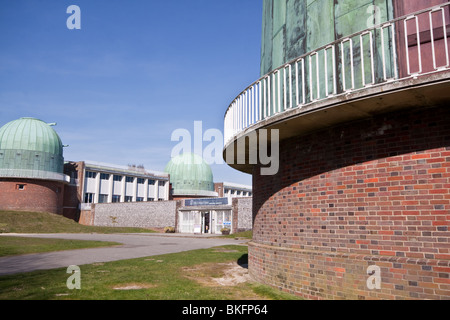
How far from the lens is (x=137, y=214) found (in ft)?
137

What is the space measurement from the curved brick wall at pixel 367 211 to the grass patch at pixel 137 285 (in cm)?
95

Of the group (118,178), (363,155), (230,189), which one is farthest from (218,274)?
(230,189)

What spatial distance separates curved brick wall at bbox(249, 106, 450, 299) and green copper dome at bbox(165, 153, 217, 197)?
159ft

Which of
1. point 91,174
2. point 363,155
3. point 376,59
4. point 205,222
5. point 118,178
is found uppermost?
point 91,174

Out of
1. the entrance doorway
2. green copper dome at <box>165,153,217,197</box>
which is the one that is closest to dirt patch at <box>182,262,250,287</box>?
the entrance doorway

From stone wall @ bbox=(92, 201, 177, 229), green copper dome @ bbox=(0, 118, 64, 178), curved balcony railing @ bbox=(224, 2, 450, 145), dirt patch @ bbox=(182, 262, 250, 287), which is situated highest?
green copper dome @ bbox=(0, 118, 64, 178)

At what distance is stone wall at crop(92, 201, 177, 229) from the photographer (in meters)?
39.4

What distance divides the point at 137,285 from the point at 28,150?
40.6m

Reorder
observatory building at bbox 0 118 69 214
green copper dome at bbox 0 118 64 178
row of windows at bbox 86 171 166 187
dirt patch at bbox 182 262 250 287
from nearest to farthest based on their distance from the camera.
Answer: dirt patch at bbox 182 262 250 287 < observatory building at bbox 0 118 69 214 < green copper dome at bbox 0 118 64 178 < row of windows at bbox 86 171 166 187

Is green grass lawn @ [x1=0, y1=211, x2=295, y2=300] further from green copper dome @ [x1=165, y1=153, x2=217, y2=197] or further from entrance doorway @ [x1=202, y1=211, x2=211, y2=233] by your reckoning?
green copper dome @ [x1=165, y1=153, x2=217, y2=197]

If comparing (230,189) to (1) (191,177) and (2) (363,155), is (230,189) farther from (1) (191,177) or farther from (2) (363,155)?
(2) (363,155)

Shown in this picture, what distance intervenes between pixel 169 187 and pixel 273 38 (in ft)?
163

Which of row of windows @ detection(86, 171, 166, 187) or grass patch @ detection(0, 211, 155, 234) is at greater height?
row of windows @ detection(86, 171, 166, 187)

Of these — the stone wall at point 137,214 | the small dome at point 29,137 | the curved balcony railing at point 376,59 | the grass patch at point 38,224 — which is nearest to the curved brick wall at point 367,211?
the curved balcony railing at point 376,59
